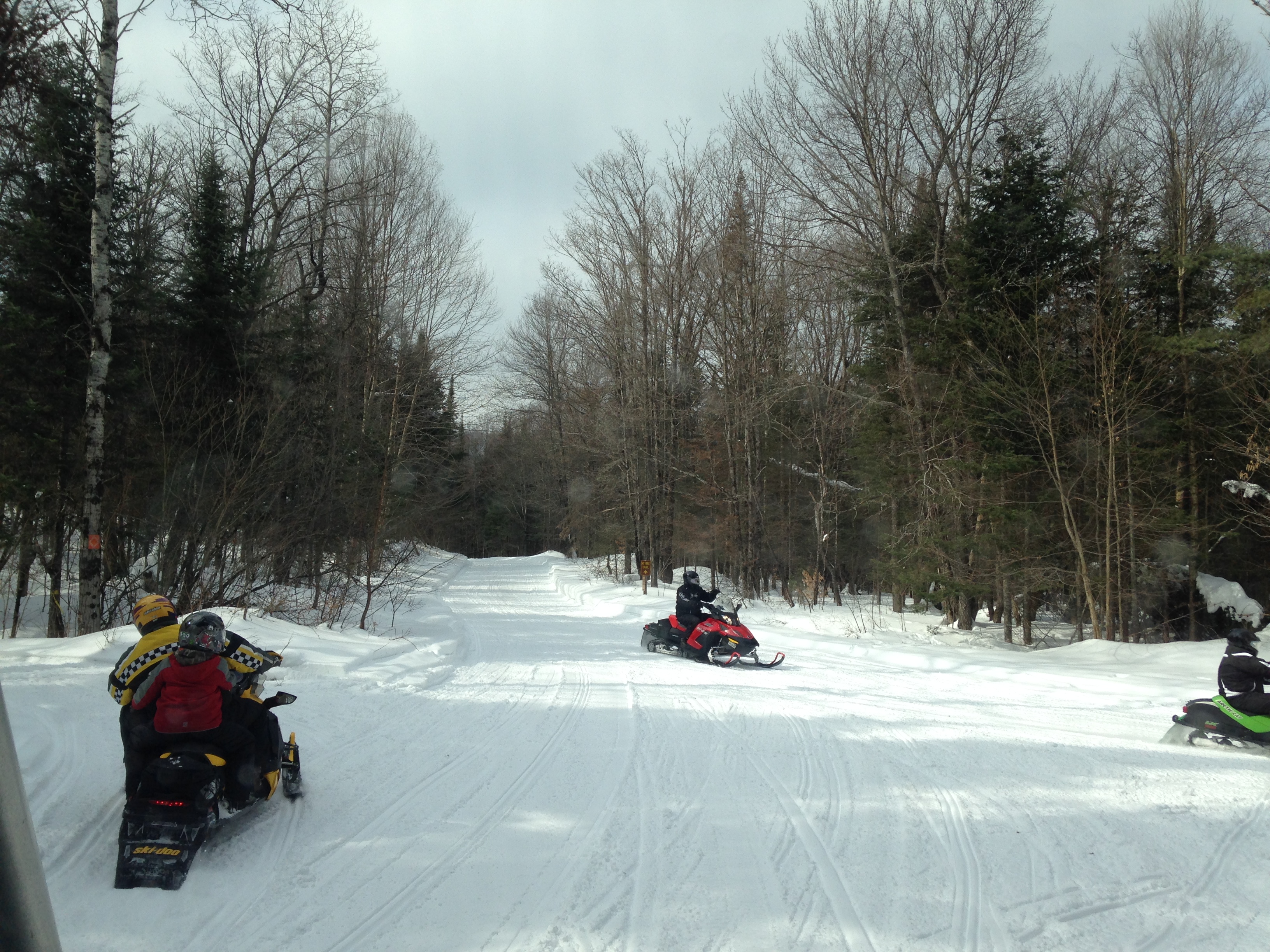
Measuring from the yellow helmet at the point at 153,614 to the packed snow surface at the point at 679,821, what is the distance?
1.14 m

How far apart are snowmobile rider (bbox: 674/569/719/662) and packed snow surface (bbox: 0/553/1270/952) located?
2397 mm

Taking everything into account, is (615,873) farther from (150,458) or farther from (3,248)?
(3,248)

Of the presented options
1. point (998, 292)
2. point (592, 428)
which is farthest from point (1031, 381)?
point (592, 428)

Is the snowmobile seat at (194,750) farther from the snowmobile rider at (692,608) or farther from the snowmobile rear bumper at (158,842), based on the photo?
the snowmobile rider at (692,608)

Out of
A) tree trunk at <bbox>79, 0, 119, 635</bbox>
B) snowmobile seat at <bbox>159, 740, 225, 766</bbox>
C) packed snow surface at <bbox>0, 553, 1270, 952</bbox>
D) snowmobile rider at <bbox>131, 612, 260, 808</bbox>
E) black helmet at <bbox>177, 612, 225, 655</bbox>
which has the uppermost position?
tree trunk at <bbox>79, 0, 119, 635</bbox>

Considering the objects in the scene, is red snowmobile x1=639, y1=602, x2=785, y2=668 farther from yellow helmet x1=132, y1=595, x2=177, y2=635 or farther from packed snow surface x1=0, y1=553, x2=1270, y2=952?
yellow helmet x1=132, y1=595, x2=177, y2=635

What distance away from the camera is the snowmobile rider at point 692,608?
11.6 m

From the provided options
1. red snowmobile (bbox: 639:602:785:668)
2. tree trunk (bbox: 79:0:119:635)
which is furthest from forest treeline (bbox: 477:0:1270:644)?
tree trunk (bbox: 79:0:119:635)

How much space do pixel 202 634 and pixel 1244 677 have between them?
7.75 meters

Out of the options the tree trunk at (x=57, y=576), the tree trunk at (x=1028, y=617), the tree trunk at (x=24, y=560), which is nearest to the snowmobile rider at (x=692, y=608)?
the tree trunk at (x=1028, y=617)

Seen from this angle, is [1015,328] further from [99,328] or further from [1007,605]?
[99,328]

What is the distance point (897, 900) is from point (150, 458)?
1456cm

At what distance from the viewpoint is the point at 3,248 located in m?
13.9

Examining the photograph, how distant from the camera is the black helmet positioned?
4172 mm
